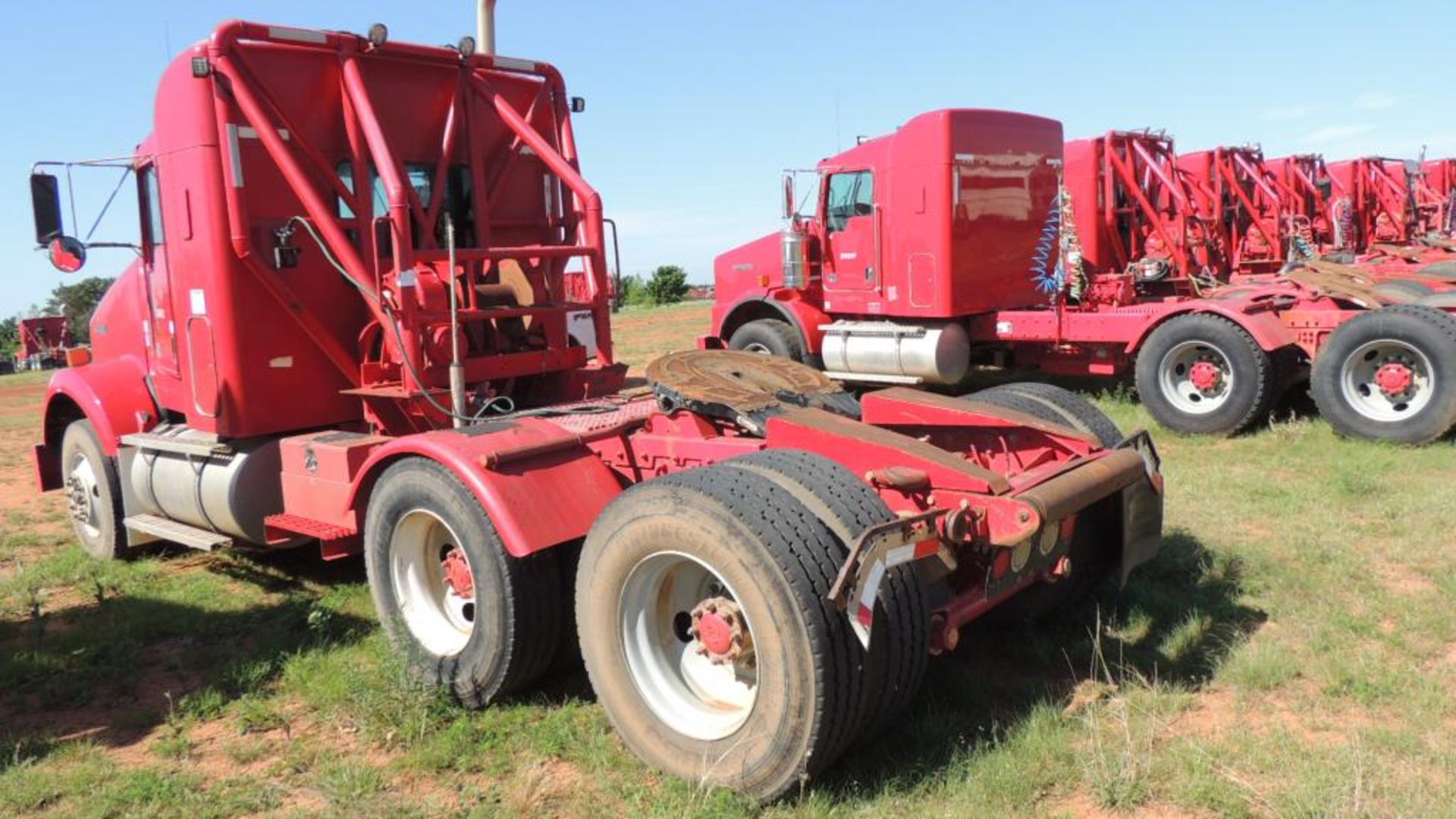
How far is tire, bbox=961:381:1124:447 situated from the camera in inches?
185

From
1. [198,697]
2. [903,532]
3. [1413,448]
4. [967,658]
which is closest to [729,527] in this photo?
[903,532]

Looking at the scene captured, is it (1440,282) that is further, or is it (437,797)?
(1440,282)

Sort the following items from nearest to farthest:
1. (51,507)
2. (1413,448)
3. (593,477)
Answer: (593,477)
(1413,448)
(51,507)

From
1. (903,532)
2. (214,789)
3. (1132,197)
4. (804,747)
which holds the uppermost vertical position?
(1132,197)

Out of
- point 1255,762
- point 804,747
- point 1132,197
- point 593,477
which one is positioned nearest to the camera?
point 804,747

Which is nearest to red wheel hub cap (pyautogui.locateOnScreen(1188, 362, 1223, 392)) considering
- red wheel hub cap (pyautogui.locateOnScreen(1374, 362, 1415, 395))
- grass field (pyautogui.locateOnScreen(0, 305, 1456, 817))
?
red wheel hub cap (pyautogui.locateOnScreen(1374, 362, 1415, 395))

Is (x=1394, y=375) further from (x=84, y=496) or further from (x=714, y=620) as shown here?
A: (x=84, y=496)

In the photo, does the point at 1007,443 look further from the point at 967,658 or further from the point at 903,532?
the point at 903,532

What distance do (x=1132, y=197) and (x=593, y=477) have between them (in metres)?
10.4

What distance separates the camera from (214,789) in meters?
3.75

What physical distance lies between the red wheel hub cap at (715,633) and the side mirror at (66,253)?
4607 mm

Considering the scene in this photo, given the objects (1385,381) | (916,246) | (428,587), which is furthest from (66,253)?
(1385,381)

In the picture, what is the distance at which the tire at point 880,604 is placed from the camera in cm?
322

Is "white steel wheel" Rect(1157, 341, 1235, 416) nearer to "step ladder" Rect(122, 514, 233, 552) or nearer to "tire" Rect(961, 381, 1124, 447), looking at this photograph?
"tire" Rect(961, 381, 1124, 447)
